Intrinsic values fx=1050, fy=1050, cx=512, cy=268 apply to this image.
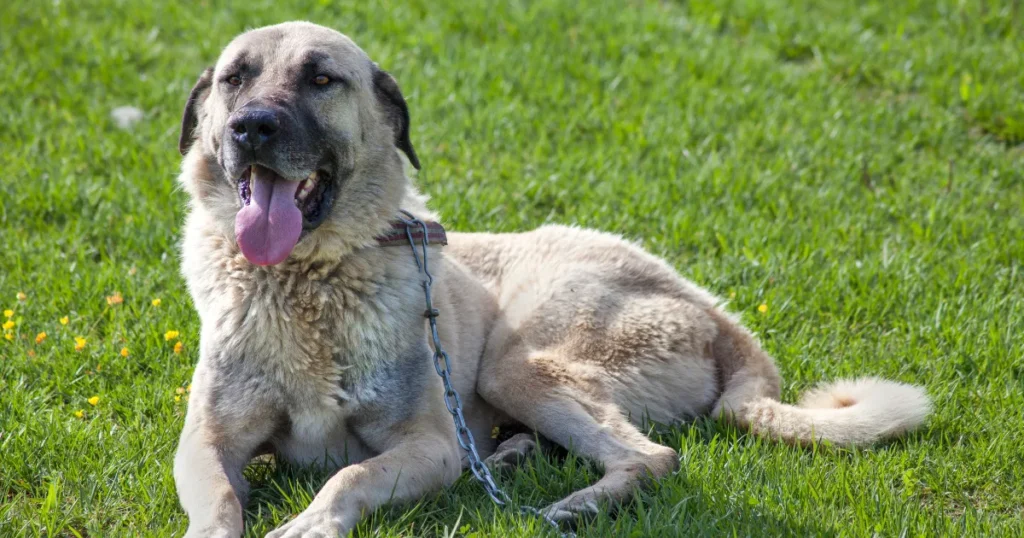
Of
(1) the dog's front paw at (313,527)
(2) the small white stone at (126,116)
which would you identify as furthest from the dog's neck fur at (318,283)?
(2) the small white stone at (126,116)

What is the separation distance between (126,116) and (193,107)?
3.55 m

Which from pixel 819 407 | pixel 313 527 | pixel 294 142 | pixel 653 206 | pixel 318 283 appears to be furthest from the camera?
pixel 653 206

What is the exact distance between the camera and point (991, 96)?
27.1 feet

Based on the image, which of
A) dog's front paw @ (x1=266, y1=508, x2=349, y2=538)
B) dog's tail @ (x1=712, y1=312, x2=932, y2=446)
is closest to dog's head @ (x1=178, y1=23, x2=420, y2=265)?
dog's front paw @ (x1=266, y1=508, x2=349, y2=538)

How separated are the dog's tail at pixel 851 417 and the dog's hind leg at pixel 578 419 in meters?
0.52

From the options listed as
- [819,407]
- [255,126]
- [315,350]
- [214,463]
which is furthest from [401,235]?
[819,407]

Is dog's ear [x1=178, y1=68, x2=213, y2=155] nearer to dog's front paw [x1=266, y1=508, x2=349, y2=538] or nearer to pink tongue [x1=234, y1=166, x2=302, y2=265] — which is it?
pink tongue [x1=234, y1=166, x2=302, y2=265]

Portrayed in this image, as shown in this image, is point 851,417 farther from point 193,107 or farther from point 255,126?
point 193,107

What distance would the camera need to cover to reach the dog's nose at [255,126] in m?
3.79

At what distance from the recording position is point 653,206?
6.74 m

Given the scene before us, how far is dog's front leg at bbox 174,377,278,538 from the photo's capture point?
11.6ft

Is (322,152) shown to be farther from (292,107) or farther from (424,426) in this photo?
(424,426)

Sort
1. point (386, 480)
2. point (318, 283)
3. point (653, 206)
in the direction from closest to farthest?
point (386, 480) → point (318, 283) → point (653, 206)

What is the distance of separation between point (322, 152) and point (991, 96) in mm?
6232
